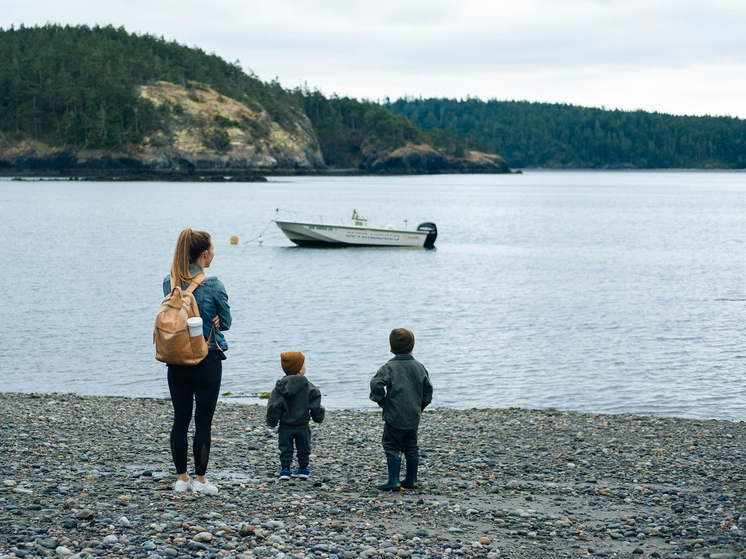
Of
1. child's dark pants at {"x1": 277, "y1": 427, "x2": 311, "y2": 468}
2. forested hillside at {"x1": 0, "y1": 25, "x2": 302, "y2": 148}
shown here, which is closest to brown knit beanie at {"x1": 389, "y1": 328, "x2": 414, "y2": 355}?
child's dark pants at {"x1": 277, "y1": 427, "x2": 311, "y2": 468}

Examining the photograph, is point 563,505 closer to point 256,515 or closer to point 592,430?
point 256,515

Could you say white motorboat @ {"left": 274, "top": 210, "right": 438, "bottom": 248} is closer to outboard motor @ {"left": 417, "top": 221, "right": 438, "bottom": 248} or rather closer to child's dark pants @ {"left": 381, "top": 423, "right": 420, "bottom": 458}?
outboard motor @ {"left": 417, "top": 221, "right": 438, "bottom": 248}

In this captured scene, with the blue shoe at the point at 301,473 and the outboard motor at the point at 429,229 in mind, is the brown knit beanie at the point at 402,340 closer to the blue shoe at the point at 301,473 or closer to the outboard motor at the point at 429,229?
the blue shoe at the point at 301,473

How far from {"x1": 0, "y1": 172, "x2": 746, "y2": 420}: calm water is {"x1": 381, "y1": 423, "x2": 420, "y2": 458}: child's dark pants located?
7.29 metres

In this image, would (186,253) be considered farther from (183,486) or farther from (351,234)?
(351,234)

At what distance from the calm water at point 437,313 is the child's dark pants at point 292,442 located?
6918mm

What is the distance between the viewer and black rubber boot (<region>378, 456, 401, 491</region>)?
24.9ft

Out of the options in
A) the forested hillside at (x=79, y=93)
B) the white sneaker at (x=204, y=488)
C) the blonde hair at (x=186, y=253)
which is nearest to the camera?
the blonde hair at (x=186, y=253)

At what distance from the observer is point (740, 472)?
364 inches

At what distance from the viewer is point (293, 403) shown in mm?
7562

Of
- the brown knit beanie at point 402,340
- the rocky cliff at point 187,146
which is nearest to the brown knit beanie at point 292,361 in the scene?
the brown knit beanie at point 402,340

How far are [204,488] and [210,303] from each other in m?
1.79

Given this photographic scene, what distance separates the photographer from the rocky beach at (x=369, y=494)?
19.4ft

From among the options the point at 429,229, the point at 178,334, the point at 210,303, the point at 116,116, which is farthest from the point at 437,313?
the point at 116,116
